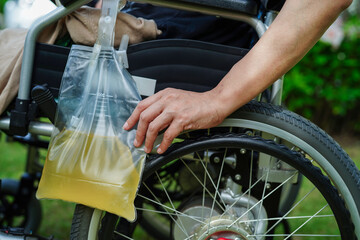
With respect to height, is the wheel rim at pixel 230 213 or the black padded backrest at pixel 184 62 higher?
the black padded backrest at pixel 184 62

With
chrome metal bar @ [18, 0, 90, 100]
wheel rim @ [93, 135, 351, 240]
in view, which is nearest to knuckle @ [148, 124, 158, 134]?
wheel rim @ [93, 135, 351, 240]

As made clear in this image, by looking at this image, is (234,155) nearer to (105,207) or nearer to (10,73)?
(105,207)

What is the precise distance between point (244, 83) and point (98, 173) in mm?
465

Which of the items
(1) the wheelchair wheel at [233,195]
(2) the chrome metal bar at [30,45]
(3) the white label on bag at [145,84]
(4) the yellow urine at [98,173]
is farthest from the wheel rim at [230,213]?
(2) the chrome metal bar at [30,45]

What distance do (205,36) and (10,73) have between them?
2.05 feet

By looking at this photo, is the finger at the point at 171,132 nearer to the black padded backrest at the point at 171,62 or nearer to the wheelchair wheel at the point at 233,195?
the wheelchair wheel at the point at 233,195

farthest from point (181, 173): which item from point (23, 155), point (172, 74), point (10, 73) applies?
point (23, 155)

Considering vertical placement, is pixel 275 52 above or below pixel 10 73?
above

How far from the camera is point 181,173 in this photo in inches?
59.6

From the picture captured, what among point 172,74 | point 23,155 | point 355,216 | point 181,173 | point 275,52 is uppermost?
point 275,52

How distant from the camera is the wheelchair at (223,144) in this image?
107 centimetres

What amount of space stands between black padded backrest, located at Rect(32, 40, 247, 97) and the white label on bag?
2 cm

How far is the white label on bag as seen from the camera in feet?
3.83

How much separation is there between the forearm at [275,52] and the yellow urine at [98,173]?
1.02 feet
